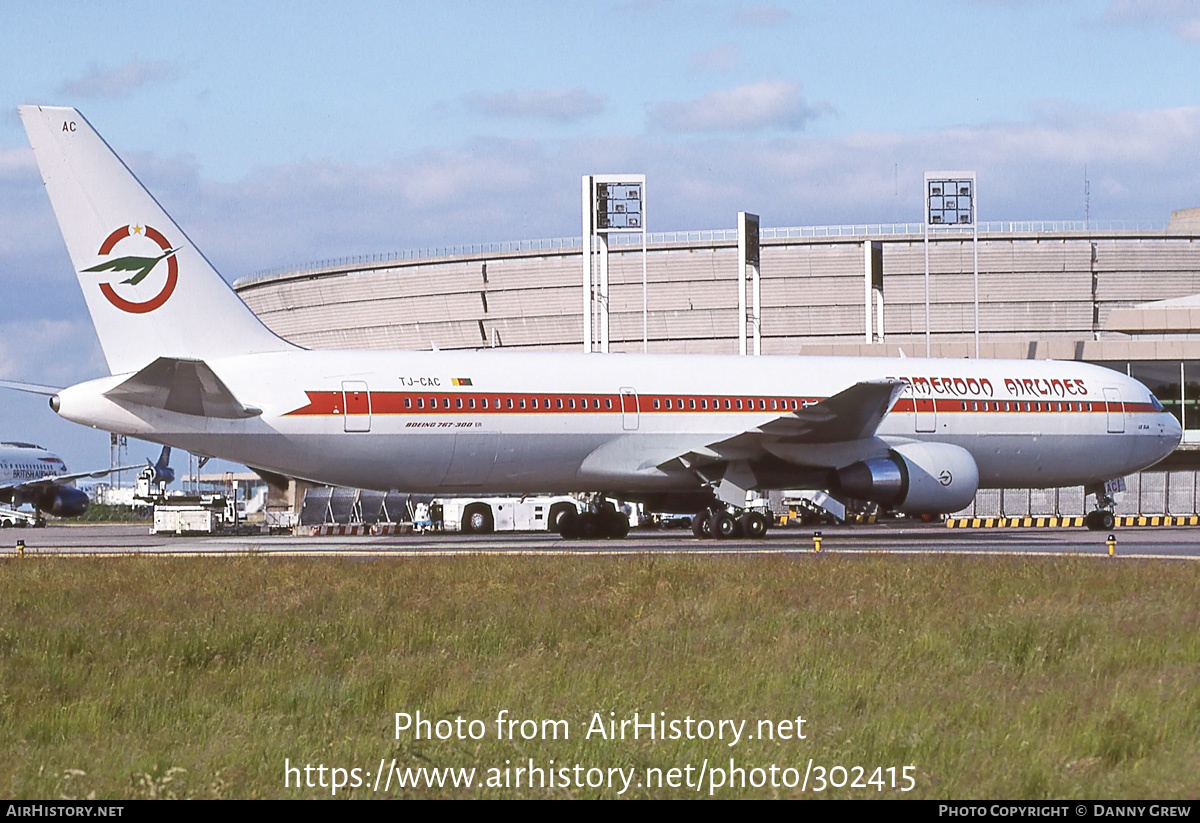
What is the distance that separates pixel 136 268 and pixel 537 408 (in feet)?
26.8

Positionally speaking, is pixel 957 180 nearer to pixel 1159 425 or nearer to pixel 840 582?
pixel 1159 425

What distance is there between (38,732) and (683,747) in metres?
4.29

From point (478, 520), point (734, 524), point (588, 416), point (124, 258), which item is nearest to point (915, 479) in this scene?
point (734, 524)

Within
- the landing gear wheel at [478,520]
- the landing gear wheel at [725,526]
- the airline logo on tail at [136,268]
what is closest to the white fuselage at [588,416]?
the landing gear wheel at [725,526]

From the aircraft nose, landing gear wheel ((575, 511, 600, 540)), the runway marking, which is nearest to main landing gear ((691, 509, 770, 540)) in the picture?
landing gear wheel ((575, 511, 600, 540))

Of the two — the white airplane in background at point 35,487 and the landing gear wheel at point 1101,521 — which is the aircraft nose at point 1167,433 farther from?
the white airplane in background at point 35,487

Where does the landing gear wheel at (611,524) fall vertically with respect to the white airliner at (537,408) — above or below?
below

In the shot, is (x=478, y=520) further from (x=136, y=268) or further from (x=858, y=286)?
(x=858, y=286)

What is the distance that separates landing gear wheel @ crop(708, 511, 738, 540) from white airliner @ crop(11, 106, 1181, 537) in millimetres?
49

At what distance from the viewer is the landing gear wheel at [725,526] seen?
3172cm

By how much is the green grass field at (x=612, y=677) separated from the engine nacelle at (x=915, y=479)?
12.4 metres

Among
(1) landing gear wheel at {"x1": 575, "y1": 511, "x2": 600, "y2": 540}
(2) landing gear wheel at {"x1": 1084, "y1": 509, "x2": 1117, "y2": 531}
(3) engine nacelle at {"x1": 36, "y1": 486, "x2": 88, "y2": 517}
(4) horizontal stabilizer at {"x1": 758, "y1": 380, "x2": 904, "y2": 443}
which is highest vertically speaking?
(4) horizontal stabilizer at {"x1": 758, "y1": 380, "x2": 904, "y2": 443}

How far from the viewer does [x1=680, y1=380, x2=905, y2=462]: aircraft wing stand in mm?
29719

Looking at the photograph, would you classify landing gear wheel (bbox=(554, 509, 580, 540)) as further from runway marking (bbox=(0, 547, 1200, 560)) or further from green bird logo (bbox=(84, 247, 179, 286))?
green bird logo (bbox=(84, 247, 179, 286))
